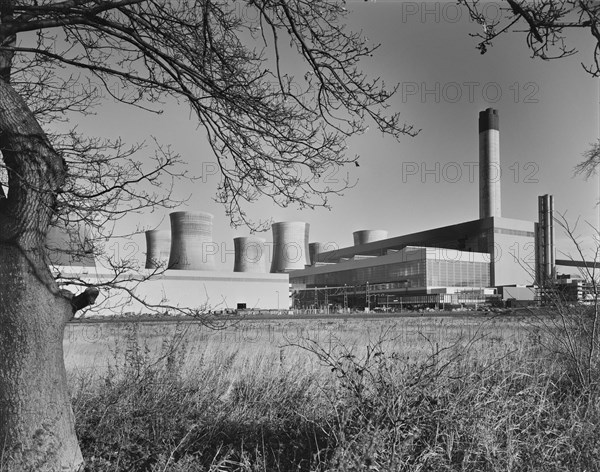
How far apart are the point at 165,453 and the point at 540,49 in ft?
9.67

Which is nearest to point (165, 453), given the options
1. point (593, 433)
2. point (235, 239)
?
point (593, 433)

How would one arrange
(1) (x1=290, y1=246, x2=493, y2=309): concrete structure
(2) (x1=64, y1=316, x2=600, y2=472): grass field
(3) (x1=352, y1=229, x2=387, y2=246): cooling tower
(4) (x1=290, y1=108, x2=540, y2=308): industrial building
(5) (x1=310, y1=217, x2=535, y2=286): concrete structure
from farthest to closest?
(3) (x1=352, y1=229, x2=387, y2=246): cooling tower, (1) (x1=290, y1=246, x2=493, y2=309): concrete structure, (5) (x1=310, y1=217, x2=535, y2=286): concrete structure, (4) (x1=290, y1=108, x2=540, y2=308): industrial building, (2) (x1=64, y1=316, x2=600, y2=472): grass field

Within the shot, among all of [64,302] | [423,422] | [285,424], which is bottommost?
[285,424]

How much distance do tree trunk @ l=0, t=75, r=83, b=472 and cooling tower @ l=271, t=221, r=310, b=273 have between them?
5093 centimetres

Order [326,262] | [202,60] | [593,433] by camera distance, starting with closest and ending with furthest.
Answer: [593,433] < [202,60] < [326,262]

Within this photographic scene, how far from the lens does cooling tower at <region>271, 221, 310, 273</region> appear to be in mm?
54875

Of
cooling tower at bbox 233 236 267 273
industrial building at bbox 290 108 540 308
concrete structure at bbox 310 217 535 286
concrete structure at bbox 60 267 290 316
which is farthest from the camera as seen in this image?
concrete structure at bbox 310 217 535 286

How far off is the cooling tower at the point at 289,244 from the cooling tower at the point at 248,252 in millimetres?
1858

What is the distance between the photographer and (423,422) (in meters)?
3.03

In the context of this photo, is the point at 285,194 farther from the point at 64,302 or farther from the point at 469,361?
the point at 469,361

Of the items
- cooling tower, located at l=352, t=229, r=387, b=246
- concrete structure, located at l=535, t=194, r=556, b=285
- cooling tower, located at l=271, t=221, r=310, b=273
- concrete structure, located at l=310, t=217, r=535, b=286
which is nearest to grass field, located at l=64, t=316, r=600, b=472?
cooling tower, located at l=271, t=221, r=310, b=273

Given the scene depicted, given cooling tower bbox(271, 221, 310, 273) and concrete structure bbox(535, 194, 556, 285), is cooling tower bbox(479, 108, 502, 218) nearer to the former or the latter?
concrete structure bbox(535, 194, 556, 285)

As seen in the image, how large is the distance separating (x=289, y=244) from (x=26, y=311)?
2196 inches

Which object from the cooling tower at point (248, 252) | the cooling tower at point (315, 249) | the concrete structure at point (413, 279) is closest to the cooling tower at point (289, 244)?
the cooling tower at point (248, 252)
